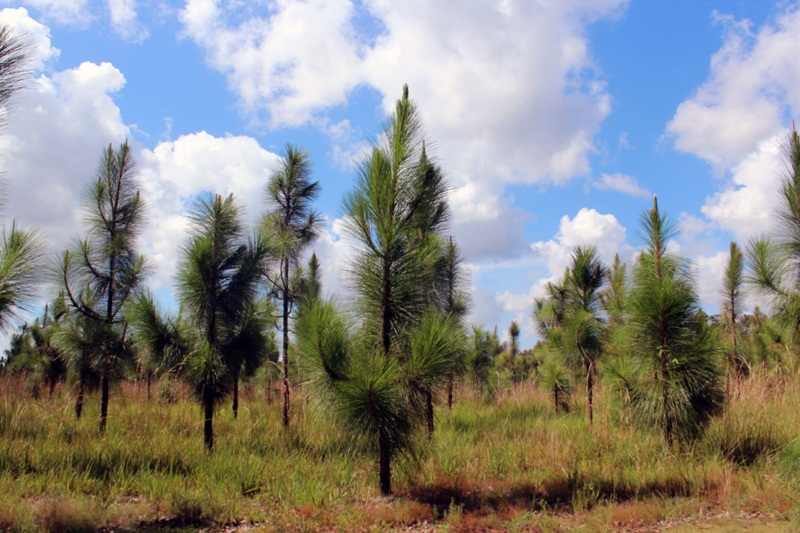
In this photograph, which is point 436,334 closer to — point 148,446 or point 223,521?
point 223,521

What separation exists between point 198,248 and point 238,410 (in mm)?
6210

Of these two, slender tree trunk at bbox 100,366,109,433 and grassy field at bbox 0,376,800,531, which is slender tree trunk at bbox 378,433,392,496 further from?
slender tree trunk at bbox 100,366,109,433

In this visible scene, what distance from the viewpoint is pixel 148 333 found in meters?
8.23

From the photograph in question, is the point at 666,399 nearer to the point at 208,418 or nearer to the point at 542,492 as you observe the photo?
the point at 542,492

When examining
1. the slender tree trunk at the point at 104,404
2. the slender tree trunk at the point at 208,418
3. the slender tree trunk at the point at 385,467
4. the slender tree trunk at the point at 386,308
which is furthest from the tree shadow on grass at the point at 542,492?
the slender tree trunk at the point at 104,404

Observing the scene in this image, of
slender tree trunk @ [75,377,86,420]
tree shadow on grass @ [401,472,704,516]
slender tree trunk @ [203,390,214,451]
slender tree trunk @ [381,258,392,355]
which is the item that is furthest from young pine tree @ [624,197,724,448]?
slender tree trunk @ [75,377,86,420]

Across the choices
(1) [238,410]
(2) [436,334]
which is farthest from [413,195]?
(1) [238,410]

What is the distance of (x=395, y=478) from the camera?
22.6 feet

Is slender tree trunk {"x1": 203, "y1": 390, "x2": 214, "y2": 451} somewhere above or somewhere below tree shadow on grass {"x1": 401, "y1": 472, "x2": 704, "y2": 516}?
above

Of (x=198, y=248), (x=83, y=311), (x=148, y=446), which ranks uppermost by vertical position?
(x=198, y=248)

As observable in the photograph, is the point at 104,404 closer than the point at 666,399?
No

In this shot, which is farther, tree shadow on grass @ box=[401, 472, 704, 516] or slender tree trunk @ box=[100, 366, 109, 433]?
slender tree trunk @ box=[100, 366, 109, 433]

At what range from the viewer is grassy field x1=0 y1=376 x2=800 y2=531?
18.1ft

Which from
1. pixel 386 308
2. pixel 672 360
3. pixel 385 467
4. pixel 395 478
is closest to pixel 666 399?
pixel 672 360
